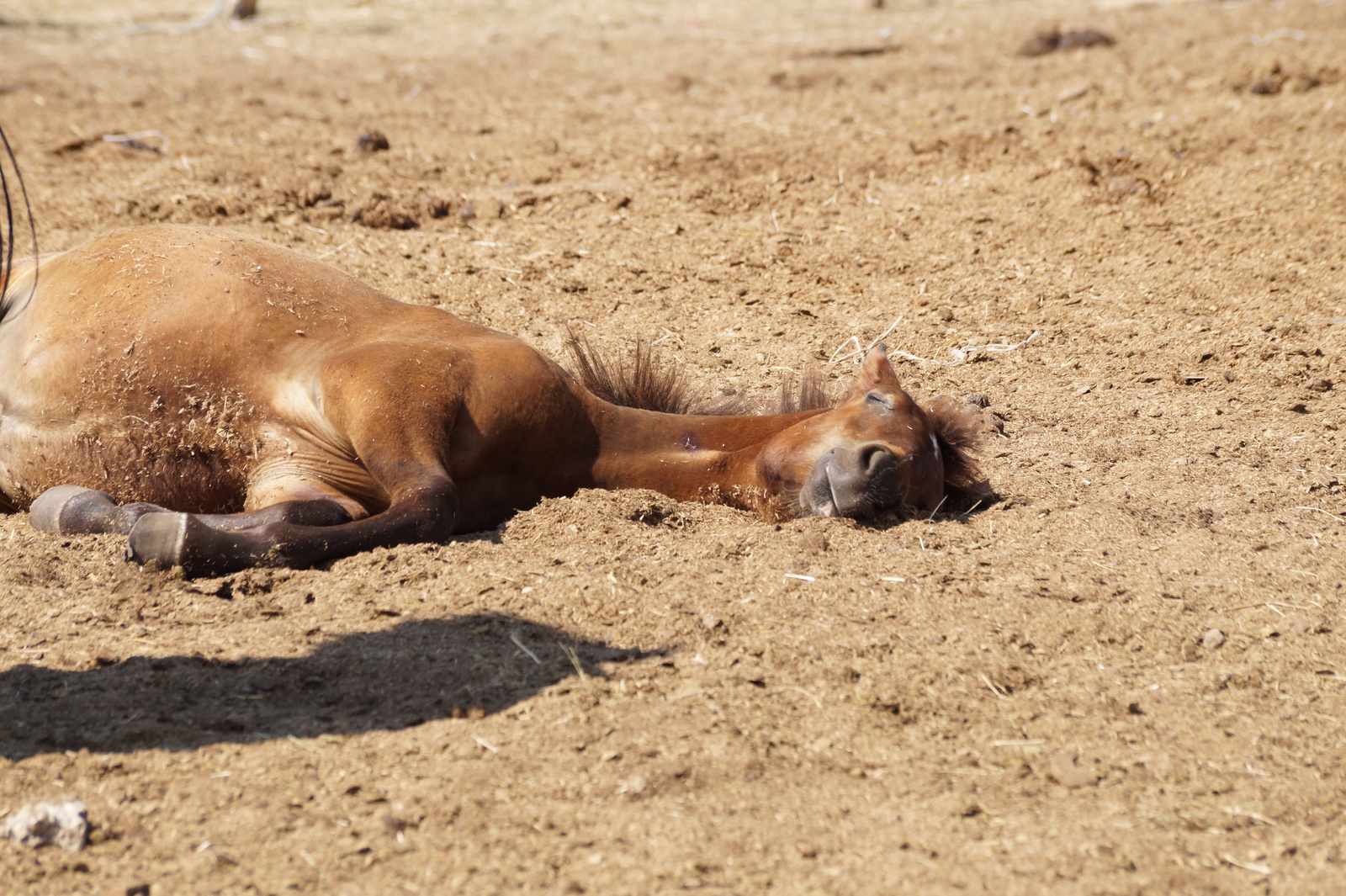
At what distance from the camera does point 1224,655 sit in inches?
112

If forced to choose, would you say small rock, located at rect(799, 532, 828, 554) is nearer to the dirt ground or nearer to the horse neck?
the dirt ground

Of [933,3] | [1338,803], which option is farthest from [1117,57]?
[1338,803]

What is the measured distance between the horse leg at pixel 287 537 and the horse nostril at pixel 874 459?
1208 mm

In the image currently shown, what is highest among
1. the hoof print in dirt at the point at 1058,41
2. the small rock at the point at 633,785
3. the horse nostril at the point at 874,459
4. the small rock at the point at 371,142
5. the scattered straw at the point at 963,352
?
the hoof print in dirt at the point at 1058,41

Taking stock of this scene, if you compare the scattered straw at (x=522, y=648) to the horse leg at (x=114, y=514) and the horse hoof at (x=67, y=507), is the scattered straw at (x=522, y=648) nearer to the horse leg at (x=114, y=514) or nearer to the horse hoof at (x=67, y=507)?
the horse leg at (x=114, y=514)

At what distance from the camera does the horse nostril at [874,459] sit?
347cm

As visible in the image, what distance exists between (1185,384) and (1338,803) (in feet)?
9.65

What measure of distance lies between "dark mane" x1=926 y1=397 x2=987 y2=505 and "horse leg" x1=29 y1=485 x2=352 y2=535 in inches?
75.6

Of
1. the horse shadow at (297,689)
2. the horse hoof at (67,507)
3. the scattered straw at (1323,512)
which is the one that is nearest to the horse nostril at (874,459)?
the horse shadow at (297,689)

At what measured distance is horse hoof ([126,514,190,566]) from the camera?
9.96 feet

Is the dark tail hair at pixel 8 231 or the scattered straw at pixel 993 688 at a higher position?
the dark tail hair at pixel 8 231

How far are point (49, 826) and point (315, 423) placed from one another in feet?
5.71

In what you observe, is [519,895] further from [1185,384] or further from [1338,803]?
[1185,384]

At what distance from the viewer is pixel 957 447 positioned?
12.8 ft
